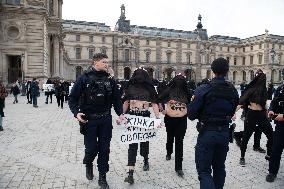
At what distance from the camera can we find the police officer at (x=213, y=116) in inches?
164

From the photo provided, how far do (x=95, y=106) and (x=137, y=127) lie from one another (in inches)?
36.3

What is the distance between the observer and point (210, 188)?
4.01m

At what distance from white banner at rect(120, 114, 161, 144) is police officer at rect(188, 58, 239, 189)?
1389 millimetres

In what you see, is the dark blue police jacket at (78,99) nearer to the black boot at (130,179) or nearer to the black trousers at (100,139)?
the black trousers at (100,139)

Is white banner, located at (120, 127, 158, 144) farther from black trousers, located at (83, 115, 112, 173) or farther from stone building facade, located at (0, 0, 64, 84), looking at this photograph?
stone building facade, located at (0, 0, 64, 84)

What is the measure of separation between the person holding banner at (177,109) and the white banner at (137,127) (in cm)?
67

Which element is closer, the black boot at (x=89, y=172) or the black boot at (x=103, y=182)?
the black boot at (x=103, y=182)

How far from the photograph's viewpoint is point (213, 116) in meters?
4.21

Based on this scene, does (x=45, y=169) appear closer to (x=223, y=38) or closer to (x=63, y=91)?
(x=63, y=91)

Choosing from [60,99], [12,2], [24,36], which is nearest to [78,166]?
[60,99]

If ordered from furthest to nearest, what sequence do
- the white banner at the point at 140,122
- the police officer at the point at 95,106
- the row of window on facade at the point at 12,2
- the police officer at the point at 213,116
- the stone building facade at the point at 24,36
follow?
the row of window on facade at the point at 12,2 < the stone building facade at the point at 24,36 < the white banner at the point at 140,122 < the police officer at the point at 95,106 < the police officer at the point at 213,116

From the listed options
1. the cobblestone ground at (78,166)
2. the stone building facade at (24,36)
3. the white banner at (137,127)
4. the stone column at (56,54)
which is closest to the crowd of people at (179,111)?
the white banner at (137,127)

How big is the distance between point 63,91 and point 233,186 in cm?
1576

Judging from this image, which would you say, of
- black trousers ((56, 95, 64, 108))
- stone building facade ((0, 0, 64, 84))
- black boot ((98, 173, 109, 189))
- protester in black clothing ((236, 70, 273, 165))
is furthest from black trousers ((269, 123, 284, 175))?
stone building facade ((0, 0, 64, 84))
